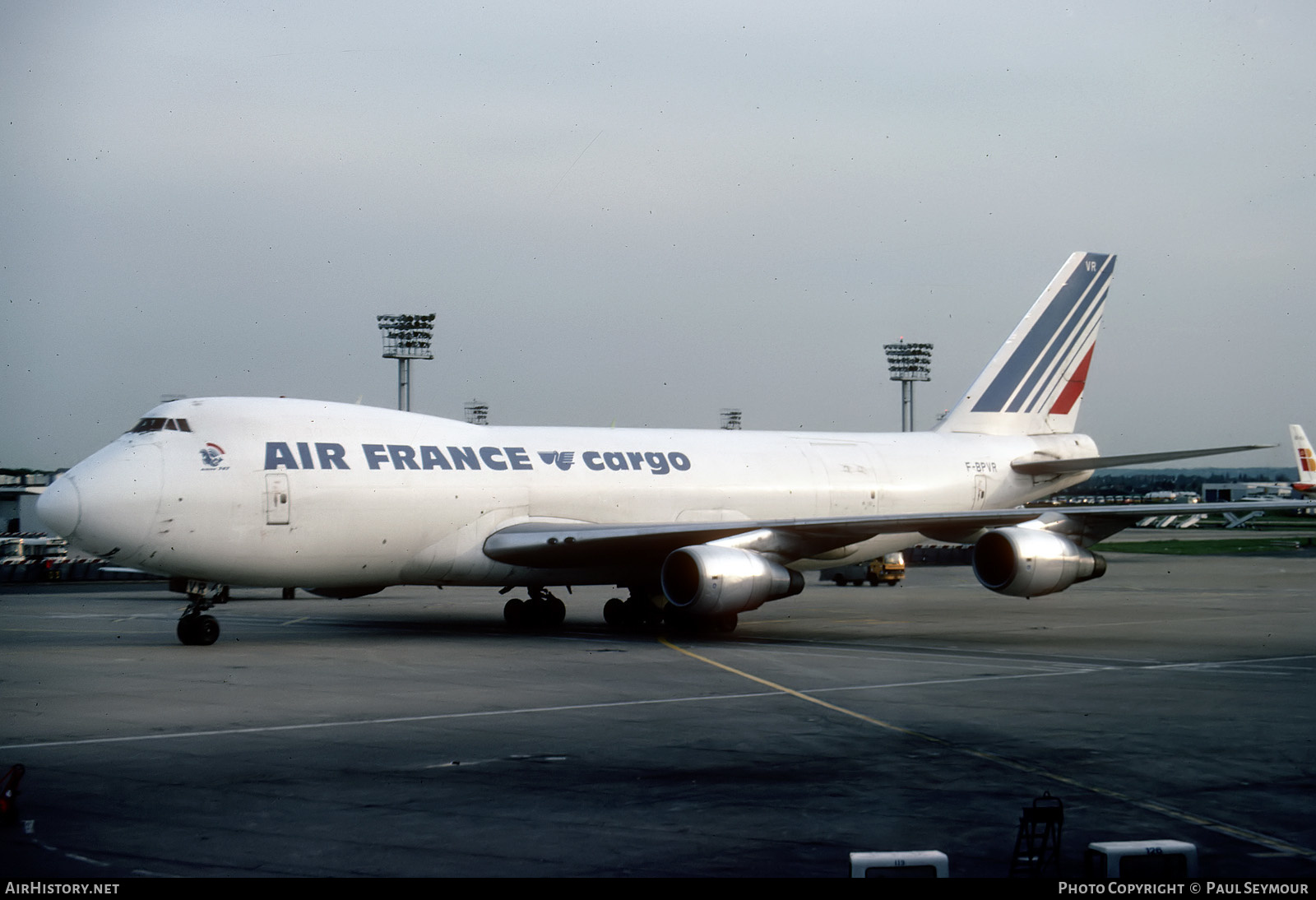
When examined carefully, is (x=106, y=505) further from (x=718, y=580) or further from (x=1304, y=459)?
(x=1304, y=459)

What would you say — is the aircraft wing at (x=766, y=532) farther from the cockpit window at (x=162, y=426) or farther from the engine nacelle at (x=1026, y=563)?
the cockpit window at (x=162, y=426)

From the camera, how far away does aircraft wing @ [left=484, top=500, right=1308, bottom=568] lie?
22.4 metres

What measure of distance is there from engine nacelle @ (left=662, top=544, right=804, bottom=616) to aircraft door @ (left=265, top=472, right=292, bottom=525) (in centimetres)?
661

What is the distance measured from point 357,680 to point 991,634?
40.9 ft

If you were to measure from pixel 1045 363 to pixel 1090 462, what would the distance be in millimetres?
3386

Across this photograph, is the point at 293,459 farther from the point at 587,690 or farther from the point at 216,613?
the point at 216,613

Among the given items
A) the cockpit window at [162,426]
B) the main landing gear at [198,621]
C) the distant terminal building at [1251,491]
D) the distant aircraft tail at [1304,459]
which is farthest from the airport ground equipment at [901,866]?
the distant terminal building at [1251,491]

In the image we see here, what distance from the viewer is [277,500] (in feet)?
68.0

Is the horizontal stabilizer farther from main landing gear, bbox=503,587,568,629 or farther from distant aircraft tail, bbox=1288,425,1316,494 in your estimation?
distant aircraft tail, bbox=1288,425,1316,494

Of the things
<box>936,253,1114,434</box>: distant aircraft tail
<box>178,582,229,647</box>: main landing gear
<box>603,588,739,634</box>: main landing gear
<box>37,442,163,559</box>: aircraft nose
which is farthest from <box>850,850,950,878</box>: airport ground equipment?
<box>936,253,1114,434</box>: distant aircraft tail

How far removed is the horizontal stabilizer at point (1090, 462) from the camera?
93.5 ft

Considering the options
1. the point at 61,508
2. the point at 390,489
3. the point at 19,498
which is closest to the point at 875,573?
the point at 390,489

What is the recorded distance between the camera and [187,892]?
19.3 ft

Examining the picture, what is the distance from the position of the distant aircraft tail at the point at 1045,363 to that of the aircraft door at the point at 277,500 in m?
18.7
